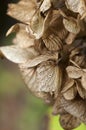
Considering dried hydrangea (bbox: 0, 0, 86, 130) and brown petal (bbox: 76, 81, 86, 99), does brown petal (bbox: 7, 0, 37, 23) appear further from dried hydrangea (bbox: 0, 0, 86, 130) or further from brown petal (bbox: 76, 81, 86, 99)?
brown petal (bbox: 76, 81, 86, 99)

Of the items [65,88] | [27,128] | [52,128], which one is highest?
[65,88]

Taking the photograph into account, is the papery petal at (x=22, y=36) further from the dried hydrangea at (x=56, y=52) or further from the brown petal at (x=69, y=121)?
the brown petal at (x=69, y=121)

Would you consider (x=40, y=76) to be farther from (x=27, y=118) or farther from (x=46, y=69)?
(x=27, y=118)

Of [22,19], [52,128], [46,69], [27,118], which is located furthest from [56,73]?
[27,118]

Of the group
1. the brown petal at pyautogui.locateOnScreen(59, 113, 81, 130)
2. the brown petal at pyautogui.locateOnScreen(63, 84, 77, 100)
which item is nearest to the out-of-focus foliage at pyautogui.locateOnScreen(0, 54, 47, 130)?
the brown petal at pyautogui.locateOnScreen(59, 113, 81, 130)

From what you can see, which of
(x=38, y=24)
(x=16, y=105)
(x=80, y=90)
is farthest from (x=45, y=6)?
(x=16, y=105)

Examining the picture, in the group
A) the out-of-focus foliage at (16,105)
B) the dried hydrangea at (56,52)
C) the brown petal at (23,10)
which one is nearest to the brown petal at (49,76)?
the dried hydrangea at (56,52)
